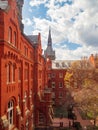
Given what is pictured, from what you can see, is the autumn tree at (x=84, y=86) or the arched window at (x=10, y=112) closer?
the arched window at (x=10, y=112)

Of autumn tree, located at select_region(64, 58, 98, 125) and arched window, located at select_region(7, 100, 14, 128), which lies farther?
autumn tree, located at select_region(64, 58, 98, 125)

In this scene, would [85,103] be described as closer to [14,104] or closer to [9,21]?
[14,104]

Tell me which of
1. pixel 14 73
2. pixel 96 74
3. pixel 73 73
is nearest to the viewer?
pixel 14 73

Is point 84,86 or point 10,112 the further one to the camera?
point 84,86

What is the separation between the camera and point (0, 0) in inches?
603

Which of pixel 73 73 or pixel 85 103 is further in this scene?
pixel 73 73

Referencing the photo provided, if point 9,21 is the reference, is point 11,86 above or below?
below

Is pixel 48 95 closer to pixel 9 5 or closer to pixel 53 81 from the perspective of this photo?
pixel 9 5

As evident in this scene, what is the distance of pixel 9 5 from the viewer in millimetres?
15492

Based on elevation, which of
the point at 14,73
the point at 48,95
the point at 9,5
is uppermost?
the point at 9,5

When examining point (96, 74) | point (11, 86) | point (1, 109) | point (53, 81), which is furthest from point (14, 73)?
point (53, 81)

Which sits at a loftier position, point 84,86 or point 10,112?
point 84,86

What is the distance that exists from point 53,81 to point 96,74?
19.0m

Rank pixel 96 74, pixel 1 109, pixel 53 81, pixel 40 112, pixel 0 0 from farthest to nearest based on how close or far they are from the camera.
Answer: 1. pixel 53 81
2. pixel 96 74
3. pixel 40 112
4. pixel 0 0
5. pixel 1 109
